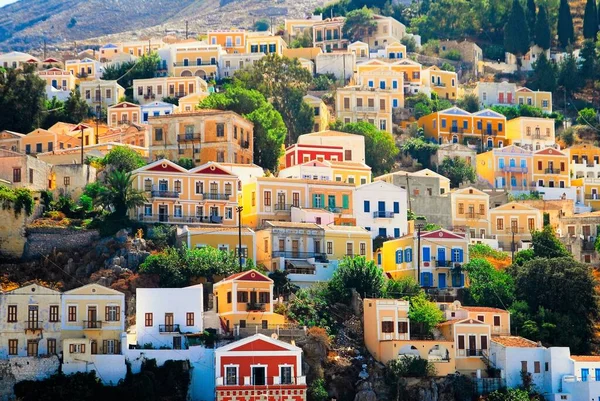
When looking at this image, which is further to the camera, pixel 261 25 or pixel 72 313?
pixel 261 25

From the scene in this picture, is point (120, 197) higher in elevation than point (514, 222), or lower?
higher

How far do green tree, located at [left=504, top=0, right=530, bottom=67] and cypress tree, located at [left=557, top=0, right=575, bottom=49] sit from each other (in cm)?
443

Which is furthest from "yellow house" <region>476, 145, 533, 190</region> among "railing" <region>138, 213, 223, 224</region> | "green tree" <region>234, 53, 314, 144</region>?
"railing" <region>138, 213, 223, 224</region>

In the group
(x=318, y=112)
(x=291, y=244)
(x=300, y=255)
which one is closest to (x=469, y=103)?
(x=318, y=112)

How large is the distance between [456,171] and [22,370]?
47.5m

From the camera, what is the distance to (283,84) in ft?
369

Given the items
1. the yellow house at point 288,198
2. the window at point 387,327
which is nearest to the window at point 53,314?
the window at point 387,327

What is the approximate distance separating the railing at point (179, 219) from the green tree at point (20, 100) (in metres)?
22.8

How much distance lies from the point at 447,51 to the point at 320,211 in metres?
59.9

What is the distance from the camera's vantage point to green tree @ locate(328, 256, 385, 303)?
77.5 meters

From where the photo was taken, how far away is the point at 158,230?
81.9 m

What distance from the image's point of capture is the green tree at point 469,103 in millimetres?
126312

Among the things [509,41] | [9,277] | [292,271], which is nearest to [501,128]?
[509,41]

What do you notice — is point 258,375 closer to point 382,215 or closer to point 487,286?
point 487,286
